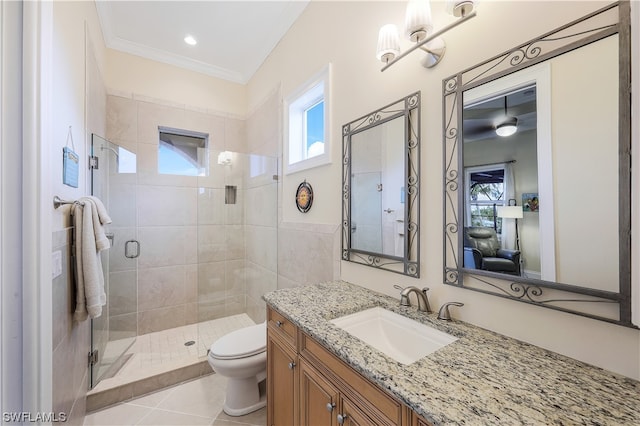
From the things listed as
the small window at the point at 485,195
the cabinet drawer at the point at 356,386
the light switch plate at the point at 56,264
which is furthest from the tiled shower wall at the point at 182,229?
the small window at the point at 485,195

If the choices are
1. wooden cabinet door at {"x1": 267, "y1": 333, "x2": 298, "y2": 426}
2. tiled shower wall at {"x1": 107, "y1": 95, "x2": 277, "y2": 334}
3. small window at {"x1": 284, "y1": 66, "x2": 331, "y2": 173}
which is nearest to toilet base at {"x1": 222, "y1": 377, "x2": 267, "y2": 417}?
wooden cabinet door at {"x1": 267, "y1": 333, "x2": 298, "y2": 426}

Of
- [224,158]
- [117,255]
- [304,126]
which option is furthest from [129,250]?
[304,126]

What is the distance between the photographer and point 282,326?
1320 millimetres

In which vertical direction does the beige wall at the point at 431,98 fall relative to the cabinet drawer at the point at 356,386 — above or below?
above

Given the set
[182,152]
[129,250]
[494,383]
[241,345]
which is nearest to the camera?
[494,383]

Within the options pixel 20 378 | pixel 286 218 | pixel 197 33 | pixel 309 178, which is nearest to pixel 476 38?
pixel 309 178

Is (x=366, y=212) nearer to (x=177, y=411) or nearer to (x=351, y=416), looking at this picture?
(x=351, y=416)

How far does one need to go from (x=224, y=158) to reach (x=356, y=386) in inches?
97.2

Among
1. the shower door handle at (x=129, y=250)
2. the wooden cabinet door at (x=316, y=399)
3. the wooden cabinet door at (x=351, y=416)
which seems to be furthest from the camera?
the shower door handle at (x=129, y=250)

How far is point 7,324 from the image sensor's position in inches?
38.2

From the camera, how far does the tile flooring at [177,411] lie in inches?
66.9

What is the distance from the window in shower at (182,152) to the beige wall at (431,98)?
1454mm

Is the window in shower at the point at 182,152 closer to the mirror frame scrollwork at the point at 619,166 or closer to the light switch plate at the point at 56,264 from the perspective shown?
the light switch plate at the point at 56,264

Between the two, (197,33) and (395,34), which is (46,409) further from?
(197,33)
